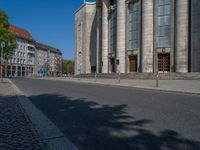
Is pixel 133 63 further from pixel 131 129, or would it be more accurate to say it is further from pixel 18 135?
pixel 18 135

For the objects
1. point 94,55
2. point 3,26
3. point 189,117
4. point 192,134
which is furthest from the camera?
point 94,55

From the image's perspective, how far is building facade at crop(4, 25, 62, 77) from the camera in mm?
109100

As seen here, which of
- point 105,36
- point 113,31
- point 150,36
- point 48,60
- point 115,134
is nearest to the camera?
point 115,134

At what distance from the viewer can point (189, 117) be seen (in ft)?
22.6

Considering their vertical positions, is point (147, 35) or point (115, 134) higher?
point (147, 35)

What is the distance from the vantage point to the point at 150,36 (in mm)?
41969

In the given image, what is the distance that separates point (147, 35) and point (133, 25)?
5.33 metres

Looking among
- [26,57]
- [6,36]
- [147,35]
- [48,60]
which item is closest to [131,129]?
[147,35]

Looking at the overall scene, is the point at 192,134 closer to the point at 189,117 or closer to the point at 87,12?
the point at 189,117

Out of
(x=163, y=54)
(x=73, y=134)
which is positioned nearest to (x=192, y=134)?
(x=73, y=134)

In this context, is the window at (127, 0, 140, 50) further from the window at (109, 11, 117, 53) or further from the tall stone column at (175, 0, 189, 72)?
the tall stone column at (175, 0, 189, 72)

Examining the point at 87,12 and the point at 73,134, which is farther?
the point at 87,12

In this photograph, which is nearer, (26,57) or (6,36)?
(6,36)

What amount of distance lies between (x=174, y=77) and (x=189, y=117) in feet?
89.1
